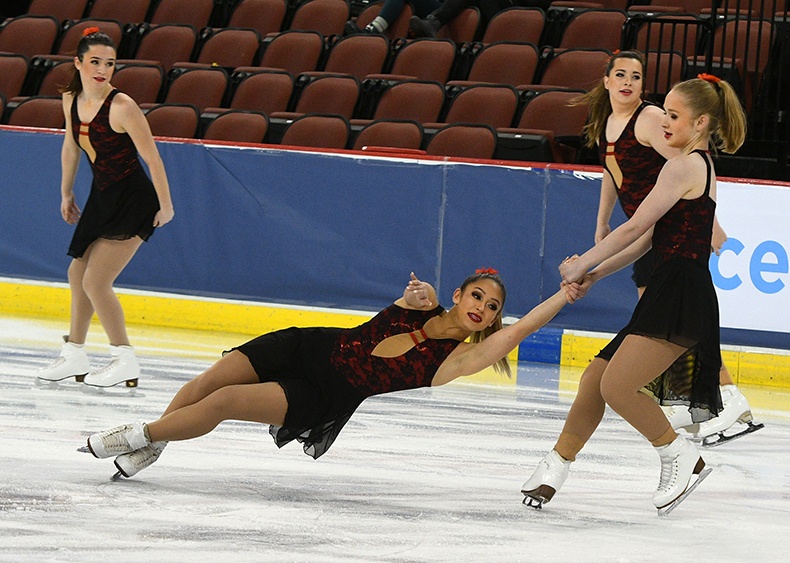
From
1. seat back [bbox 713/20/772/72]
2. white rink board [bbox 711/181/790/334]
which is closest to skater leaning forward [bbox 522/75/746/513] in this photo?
white rink board [bbox 711/181/790/334]

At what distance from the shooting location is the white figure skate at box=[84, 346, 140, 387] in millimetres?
5406

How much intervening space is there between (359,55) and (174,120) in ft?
4.73

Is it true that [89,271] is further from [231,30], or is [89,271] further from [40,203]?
[231,30]

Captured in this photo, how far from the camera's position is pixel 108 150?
211 inches

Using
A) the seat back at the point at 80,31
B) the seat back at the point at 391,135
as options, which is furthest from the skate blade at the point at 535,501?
the seat back at the point at 80,31

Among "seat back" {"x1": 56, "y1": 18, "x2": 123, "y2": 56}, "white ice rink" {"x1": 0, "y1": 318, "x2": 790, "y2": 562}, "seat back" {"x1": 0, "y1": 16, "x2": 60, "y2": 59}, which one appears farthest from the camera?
"seat back" {"x1": 0, "y1": 16, "x2": 60, "y2": 59}

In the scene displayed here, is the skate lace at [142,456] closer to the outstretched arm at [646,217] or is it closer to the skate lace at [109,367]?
the outstretched arm at [646,217]

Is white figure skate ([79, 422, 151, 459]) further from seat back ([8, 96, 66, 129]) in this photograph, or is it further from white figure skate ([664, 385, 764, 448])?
seat back ([8, 96, 66, 129])

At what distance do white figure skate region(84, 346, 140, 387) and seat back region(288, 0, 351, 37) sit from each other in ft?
15.8

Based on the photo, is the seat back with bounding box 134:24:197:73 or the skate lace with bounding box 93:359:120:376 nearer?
the skate lace with bounding box 93:359:120:376

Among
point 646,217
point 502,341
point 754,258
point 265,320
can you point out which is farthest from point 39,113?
point 646,217

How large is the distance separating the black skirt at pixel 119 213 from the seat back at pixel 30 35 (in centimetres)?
516

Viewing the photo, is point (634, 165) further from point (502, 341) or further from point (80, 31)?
point (80, 31)

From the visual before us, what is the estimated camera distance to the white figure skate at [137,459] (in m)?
3.55
